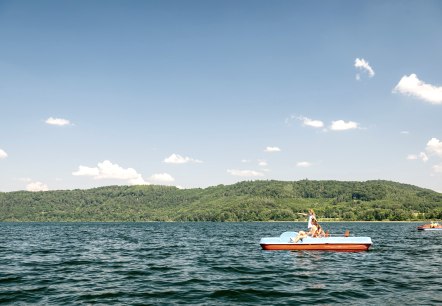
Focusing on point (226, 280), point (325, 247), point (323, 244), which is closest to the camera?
point (226, 280)

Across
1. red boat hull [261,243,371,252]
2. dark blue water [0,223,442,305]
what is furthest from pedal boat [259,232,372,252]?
dark blue water [0,223,442,305]

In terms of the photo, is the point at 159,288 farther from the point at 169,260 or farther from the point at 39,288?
the point at 169,260

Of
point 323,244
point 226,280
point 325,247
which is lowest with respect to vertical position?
point 226,280

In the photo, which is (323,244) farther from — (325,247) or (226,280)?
(226,280)

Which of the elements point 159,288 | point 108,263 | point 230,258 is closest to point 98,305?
point 159,288

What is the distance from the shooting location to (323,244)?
1367 inches

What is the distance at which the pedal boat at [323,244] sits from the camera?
114 feet

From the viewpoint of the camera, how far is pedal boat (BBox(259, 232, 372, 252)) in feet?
114

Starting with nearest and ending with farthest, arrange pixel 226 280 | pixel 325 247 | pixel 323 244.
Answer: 1. pixel 226 280
2. pixel 323 244
3. pixel 325 247

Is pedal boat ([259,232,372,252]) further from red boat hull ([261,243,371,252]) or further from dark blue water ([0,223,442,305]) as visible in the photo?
dark blue water ([0,223,442,305])

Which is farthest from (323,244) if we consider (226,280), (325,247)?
(226,280)

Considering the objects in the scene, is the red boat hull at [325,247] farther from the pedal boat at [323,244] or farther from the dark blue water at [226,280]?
the dark blue water at [226,280]

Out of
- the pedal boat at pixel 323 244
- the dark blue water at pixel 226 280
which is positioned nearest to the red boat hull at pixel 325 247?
the pedal boat at pixel 323 244

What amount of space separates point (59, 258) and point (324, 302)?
25011 millimetres
